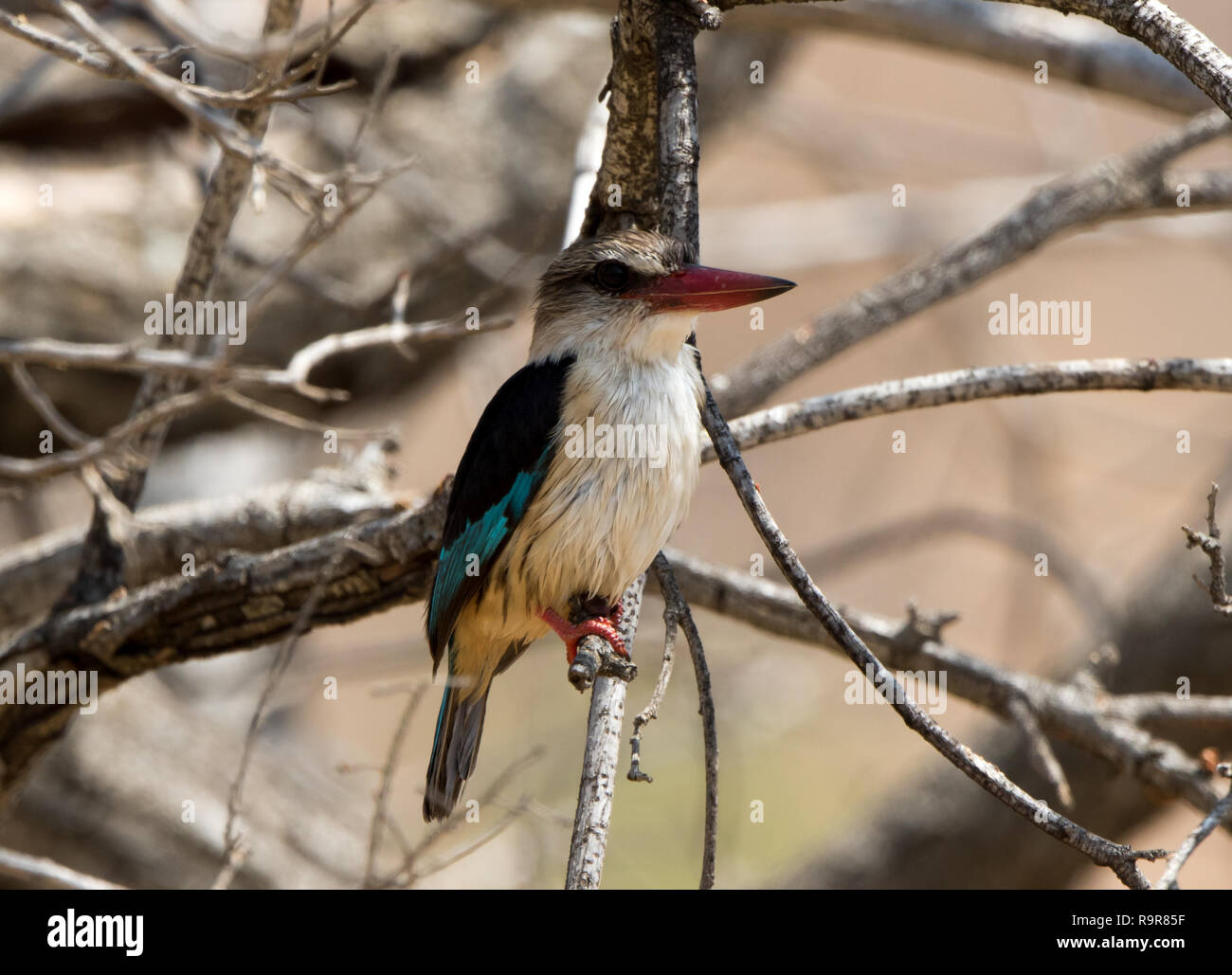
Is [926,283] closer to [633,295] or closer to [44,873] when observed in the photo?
[633,295]

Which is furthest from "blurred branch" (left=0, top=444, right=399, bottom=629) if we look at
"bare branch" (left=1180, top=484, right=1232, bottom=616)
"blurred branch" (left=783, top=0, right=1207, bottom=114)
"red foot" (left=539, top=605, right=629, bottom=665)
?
"blurred branch" (left=783, top=0, right=1207, bottom=114)

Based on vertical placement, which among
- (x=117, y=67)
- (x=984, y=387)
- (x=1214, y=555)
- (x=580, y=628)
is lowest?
(x=580, y=628)

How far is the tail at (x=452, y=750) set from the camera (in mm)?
2836

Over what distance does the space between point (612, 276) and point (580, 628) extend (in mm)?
753

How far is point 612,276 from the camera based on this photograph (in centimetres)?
271

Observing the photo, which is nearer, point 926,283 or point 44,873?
point 44,873

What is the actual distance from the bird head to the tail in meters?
0.82

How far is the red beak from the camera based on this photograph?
248cm

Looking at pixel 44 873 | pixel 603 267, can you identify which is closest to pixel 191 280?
pixel 603 267

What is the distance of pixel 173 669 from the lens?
5.46m

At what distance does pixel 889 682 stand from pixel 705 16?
1140 millimetres

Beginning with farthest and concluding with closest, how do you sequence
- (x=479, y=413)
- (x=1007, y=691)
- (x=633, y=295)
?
(x=479, y=413)
(x=1007, y=691)
(x=633, y=295)

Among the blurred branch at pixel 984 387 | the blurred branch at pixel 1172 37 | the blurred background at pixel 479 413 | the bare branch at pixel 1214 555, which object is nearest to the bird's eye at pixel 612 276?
the blurred branch at pixel 984 387

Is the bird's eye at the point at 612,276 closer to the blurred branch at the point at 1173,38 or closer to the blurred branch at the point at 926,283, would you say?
the blurred branch at the point at 926,283
